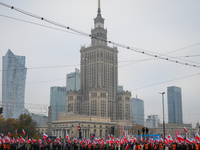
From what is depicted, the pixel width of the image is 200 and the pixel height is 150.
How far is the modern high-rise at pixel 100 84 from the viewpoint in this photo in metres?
179

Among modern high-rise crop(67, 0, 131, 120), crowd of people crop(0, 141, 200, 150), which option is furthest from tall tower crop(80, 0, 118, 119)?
crowd of people crop(0, 141, 200, 150)

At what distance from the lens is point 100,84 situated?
595 feet

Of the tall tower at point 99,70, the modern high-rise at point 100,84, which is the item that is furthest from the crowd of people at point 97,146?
the tall tower at point 99,70

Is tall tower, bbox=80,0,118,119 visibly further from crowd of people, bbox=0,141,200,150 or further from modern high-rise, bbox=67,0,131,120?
crowd of people, bbox=0,141,200,150

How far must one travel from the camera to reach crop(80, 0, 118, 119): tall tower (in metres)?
184

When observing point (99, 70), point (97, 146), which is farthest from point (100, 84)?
point (97, 146)

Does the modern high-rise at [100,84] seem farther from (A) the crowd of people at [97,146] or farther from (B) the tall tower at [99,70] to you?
(A) the crowd of people at [97,146]

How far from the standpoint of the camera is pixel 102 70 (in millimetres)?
185375

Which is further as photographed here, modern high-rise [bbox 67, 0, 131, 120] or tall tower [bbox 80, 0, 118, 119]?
tall tower [bbox 80, 0, 118, 119]

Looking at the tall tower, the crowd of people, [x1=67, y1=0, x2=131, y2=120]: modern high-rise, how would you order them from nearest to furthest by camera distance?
the crowd of people → [x1=67, y1=0, x2=131, y2=120]: modern high-rise → the tall tower

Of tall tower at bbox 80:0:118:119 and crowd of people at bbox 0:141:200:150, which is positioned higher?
tall tower at bbox 80:0:118:119

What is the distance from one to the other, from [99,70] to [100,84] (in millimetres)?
9157

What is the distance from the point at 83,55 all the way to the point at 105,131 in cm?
5517

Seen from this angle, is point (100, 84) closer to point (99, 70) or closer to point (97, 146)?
point (99, 70)
